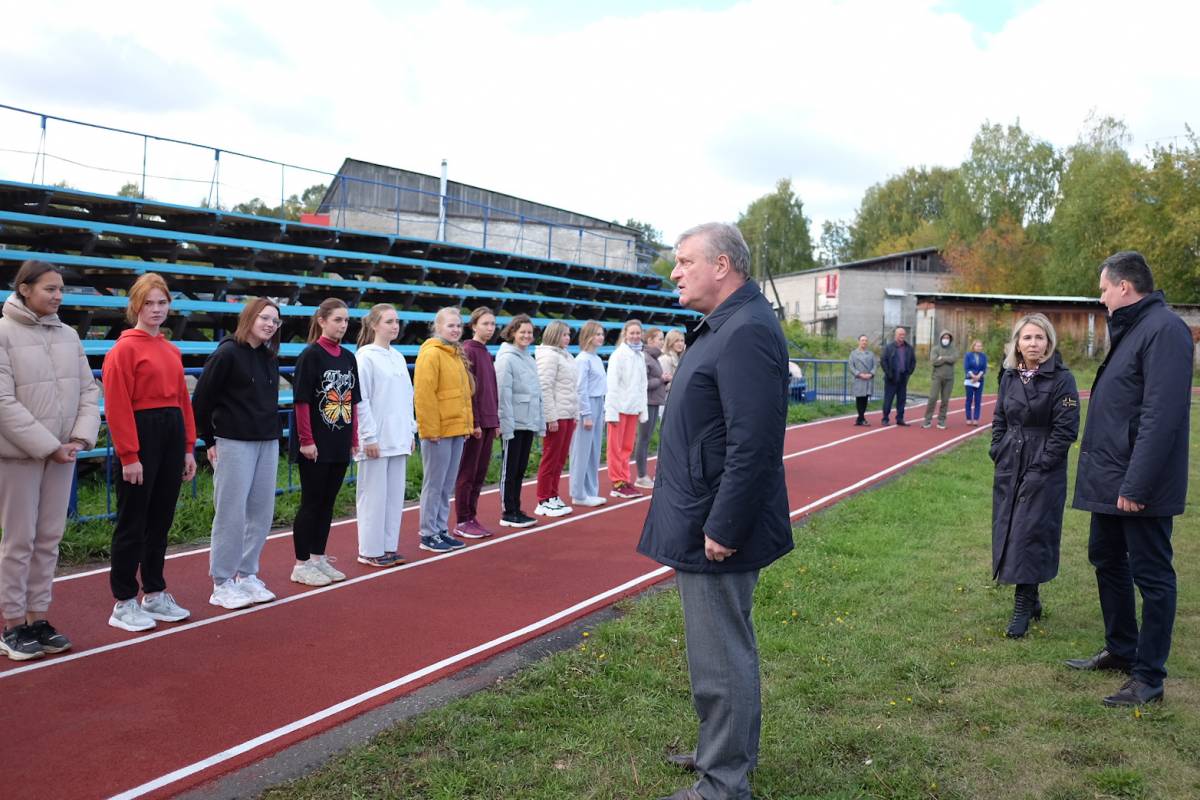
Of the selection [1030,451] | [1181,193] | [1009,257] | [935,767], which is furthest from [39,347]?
[1009,257]

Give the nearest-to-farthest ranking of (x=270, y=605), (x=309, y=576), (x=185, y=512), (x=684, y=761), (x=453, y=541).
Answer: (x=684, y=761) → (x=270, y=605) → (x=309, y=576) → (x=453, y=541) → (x=185, y=512)

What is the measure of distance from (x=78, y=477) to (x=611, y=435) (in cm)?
562

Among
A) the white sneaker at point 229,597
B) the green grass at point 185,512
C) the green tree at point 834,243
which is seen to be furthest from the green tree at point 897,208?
the white sneaker at point 229,597

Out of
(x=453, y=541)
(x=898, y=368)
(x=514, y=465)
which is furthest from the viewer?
(x=898, y=368)

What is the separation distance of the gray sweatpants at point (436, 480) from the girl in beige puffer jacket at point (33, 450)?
2948 mm

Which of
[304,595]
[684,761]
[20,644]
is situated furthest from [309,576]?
[684,761]

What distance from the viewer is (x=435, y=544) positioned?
25.2ft

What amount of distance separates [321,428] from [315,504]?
58 centimetres

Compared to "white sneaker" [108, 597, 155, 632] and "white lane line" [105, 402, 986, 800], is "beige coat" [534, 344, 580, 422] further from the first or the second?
"white sneaker" [108, 597, 155, 632]

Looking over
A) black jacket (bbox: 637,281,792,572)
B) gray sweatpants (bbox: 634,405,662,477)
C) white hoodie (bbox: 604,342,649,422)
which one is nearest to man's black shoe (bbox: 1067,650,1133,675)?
black jacket (bbox: 637,281,792,572)

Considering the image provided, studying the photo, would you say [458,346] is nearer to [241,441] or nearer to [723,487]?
[241,441]

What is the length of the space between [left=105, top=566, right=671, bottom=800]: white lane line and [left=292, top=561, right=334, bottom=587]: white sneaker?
1.75m

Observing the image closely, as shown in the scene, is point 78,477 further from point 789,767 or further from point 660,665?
point 789,767

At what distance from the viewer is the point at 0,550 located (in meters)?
4.90
